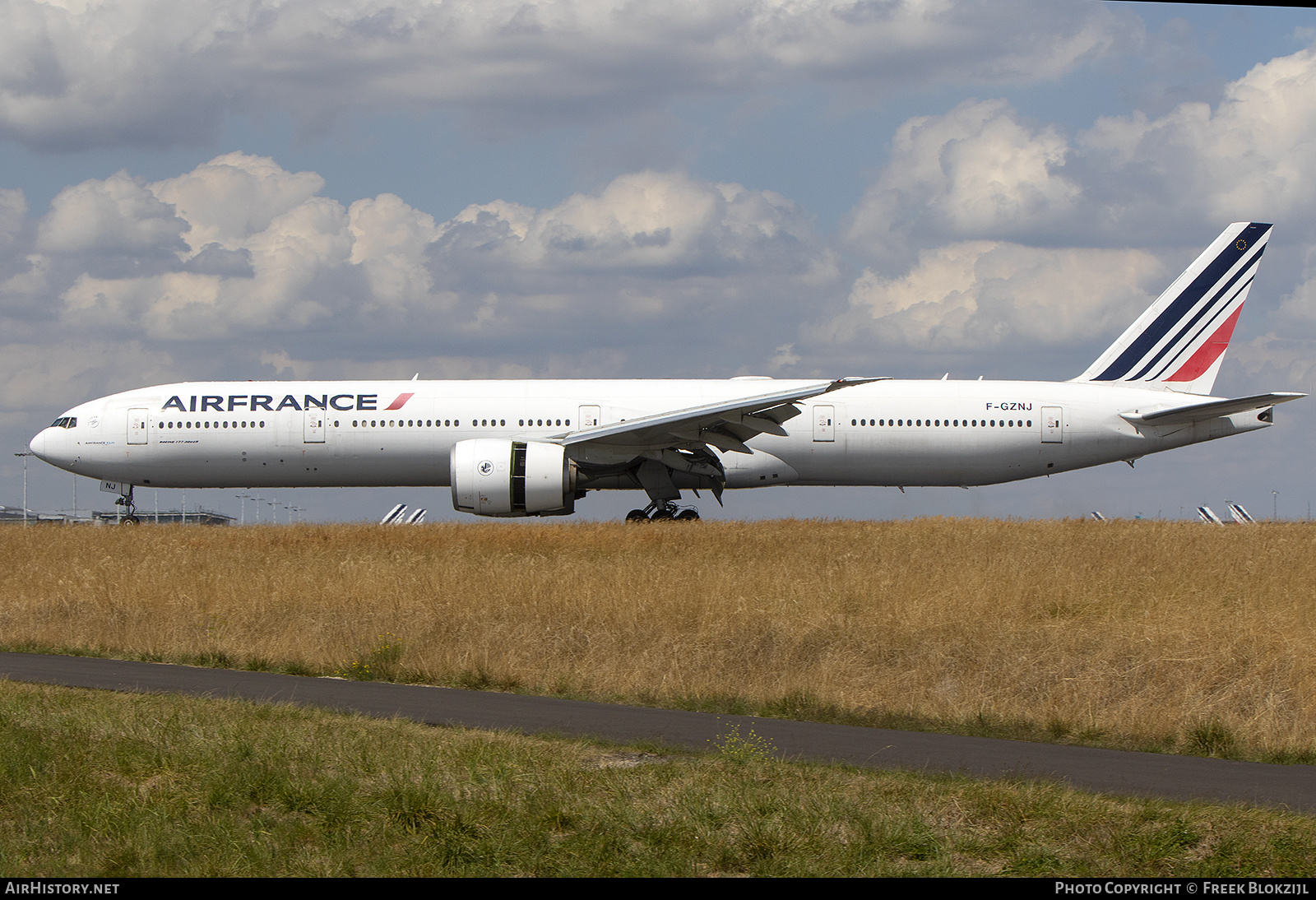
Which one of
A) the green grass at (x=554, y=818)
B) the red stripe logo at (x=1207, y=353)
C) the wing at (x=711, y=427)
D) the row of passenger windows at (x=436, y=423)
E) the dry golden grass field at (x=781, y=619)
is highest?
the red stripe logo at (x=1207, y=353)

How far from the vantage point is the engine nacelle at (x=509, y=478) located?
995 inches

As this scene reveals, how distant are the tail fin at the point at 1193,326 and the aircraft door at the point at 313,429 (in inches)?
787

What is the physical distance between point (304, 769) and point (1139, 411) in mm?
26688

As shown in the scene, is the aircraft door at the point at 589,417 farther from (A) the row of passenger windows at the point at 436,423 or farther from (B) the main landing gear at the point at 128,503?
(B) the main landing gear at the point at 128,503

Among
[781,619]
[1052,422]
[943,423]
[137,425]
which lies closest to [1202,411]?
[1052,422]

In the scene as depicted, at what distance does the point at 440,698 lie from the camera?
37.9 feet

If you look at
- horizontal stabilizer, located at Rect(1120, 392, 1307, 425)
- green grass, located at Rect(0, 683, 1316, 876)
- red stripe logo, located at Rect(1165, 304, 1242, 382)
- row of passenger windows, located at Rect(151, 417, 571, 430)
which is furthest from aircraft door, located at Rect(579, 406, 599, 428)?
green grass, located at Rect(0, 683, 1316, 876)

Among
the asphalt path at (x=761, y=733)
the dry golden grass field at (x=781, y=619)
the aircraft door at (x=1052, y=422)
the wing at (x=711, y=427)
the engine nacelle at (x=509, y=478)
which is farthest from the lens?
the aircraft door at (x=1052, y=422)

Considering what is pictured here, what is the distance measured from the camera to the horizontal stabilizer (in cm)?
2762

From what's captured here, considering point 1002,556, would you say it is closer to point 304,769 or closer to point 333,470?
point 304,769

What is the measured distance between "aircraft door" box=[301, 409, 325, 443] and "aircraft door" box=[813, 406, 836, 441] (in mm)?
12086

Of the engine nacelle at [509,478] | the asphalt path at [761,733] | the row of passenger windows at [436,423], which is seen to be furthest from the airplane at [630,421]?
the asphalt path at [761,733]

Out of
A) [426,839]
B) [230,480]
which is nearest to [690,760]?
[426,839]

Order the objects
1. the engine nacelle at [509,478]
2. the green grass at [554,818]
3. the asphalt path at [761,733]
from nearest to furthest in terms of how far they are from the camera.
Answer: the green grass at [554,818] → the asphalt path at [761,733] → the engine nacelle at [509,478]
